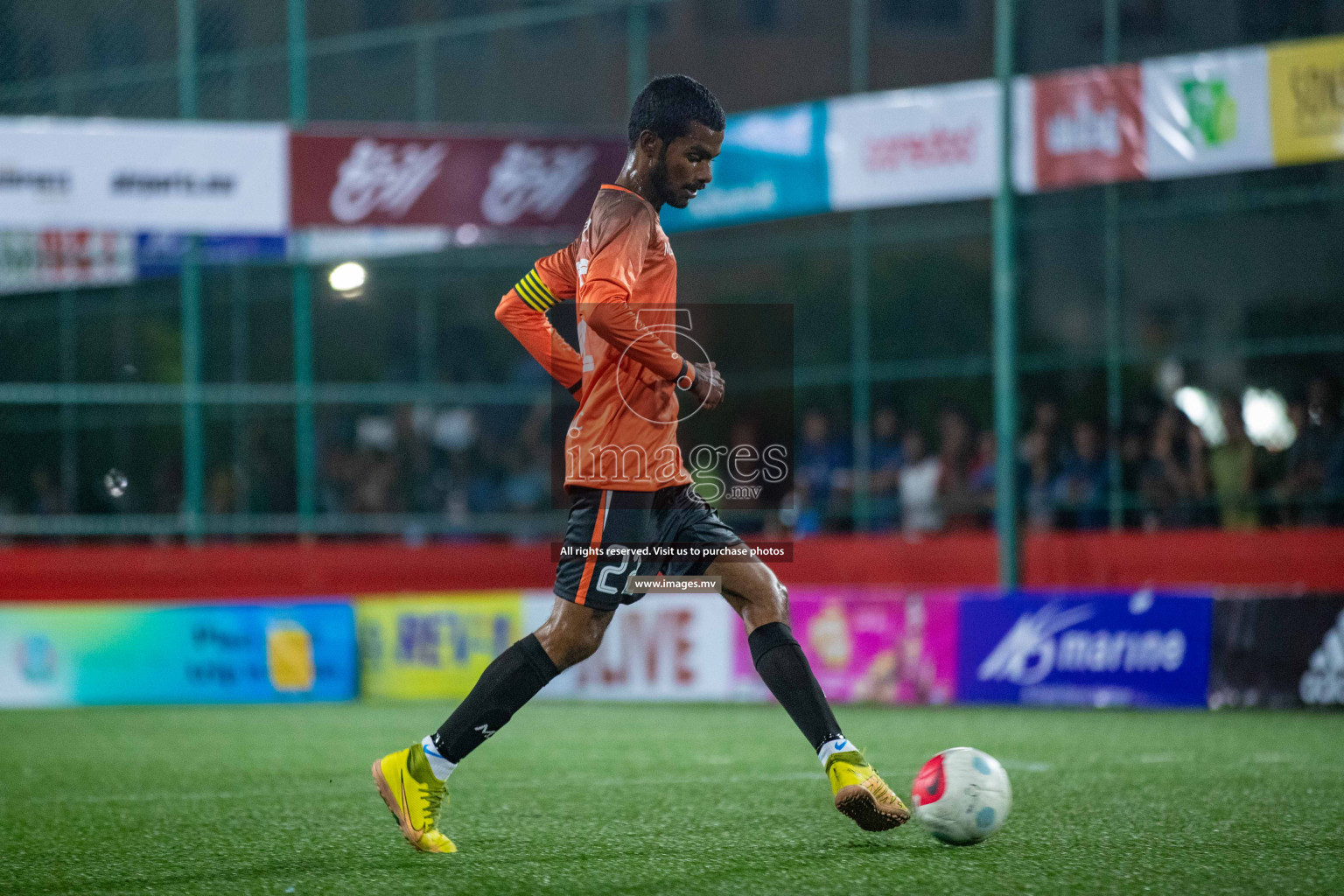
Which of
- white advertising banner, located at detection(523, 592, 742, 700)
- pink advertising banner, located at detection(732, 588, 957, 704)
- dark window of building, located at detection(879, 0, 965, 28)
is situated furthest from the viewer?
dark window of building, located at detection(879, 0, 965, 28)

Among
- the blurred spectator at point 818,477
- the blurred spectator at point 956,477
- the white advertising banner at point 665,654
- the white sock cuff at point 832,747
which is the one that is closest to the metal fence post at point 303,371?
the blurred spectator at point 818,477

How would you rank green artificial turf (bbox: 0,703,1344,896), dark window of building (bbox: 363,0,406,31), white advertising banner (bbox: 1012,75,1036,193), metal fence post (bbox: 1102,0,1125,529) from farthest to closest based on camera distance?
dark window of building (bbox: 363,0,406,31), metal fence post (bbox: 1102,0,1125,529), white advertising banner (bbox: 1012,75,1036,193), green artificial turf (bbox: 0,703,1344,896)

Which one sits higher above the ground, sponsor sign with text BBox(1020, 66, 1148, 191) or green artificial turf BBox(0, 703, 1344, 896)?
sponsor sign with text BBox(1020, 66, 1148, 191)

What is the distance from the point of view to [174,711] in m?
12.4

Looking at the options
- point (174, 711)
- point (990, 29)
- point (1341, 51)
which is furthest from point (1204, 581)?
point (990, 29)

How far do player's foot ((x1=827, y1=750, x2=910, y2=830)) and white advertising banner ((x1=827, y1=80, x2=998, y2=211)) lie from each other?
35.5 ft

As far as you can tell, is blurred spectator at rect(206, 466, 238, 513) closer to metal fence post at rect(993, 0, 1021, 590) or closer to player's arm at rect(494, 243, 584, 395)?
metal fence post at rect(993, 0, 1021, 590)

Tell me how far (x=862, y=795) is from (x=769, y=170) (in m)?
12.0

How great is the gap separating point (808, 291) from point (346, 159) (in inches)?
540

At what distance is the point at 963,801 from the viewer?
4.94 meters

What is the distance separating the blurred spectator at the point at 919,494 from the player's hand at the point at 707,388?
1113 centimetres

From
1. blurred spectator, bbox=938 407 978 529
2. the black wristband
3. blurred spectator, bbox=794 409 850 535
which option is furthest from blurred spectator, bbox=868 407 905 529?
the black wristband

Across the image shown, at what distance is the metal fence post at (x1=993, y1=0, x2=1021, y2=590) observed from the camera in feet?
43.6

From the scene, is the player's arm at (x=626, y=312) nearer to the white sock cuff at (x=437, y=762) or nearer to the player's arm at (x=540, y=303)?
the player's arm at (x=540, y=303)
